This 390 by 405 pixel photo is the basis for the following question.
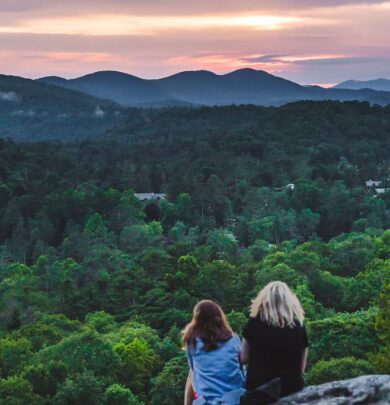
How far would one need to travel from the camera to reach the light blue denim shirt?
20.5ft

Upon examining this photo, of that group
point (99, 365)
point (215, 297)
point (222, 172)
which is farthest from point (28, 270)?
point (222, 172)

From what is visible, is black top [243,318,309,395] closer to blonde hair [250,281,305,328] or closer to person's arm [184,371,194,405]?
blonde hair [250,281,305,328]

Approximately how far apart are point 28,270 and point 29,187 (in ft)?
98.3

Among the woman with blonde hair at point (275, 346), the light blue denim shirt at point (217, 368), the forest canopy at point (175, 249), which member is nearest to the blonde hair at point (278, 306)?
the woman with blonde hair at point (275, 346)

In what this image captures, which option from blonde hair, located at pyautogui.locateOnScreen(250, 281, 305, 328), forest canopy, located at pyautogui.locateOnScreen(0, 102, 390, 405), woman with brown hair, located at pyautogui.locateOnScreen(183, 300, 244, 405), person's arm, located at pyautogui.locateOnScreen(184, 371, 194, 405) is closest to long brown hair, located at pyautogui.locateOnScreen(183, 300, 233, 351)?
woman with brown hair, located at pyautogui.locateOnScreen(183, 300, 244, 405)

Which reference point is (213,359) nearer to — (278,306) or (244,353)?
(244,353)

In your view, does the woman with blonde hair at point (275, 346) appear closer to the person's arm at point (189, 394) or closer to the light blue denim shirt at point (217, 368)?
the light blue denim shirt at point (217, 368)

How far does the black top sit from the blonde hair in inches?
2.8

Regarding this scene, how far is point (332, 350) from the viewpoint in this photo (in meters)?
21.5

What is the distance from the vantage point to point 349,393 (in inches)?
226

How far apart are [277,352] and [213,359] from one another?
0.59m

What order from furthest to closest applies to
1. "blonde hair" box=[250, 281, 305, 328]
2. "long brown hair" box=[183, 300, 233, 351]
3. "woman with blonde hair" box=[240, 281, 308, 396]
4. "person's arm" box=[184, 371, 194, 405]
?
"person's arm" box=[184, 371, 194, 405], "long brown hair" box=[183, 300, 233, 351], "woman with blonde hair" box=[240, 281, 308, 396], "blonde hair" box=[250, 281, 305, 328]

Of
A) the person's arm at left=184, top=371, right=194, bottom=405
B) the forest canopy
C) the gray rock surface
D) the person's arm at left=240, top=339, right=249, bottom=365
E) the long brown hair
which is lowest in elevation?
the forest canopy

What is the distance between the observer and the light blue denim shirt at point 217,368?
6.25 m
